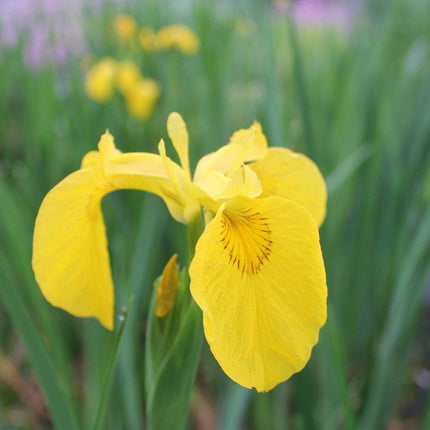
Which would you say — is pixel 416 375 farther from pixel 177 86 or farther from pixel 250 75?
pixel 250 75

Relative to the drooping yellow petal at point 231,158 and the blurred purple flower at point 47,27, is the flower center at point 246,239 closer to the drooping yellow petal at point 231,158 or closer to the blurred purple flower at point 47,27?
the drooping yellow petal at point 231,158

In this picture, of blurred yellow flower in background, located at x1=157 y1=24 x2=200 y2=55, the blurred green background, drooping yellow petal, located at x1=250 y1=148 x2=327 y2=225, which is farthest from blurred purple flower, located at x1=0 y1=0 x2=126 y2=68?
drooping yellow petal, located at x1=250 y1=148 x2=327 y2=225

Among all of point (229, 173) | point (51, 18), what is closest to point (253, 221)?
point (229, 173)

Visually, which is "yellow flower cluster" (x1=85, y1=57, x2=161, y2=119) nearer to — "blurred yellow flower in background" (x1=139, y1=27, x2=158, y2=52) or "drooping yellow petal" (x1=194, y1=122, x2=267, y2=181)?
"blurred yellow flower in background" (x1=139, y1=27, x2=158, y2=52)

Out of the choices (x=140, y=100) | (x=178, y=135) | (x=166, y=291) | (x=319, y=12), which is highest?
(x=178, y=135)

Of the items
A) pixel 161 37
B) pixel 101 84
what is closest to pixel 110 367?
pixel 101 84

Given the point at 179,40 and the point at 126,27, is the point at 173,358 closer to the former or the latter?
the point at 179,40
